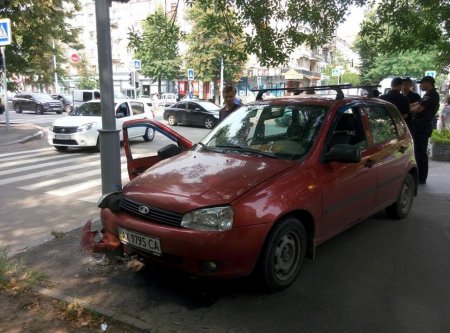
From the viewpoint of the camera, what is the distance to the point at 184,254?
11.0ft

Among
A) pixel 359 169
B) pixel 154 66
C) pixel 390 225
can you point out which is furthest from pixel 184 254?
pixel 154 66

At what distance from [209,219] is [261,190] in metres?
0.48

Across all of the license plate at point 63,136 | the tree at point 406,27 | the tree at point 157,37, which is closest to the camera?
the tree at point 157,37

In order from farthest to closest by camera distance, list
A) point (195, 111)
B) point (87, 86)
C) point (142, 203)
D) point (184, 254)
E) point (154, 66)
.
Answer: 1. point (87, 86)
2. point (154, 66)
3. point (195, 111)
4. point (142, 203)
5. point (184, 254)

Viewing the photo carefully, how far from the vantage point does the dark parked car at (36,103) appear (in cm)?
3319

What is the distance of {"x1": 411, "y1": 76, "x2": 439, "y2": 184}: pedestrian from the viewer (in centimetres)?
788

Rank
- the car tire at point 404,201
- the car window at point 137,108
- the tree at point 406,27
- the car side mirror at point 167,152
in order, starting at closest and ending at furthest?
the car side mirror at point 167,152
the car tire at point 404,201
the tree at point 406,27
the car window at point 137,108

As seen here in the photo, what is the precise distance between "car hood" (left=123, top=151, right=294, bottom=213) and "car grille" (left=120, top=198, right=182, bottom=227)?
4 centimetres

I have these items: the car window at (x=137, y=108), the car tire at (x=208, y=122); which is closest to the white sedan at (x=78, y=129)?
the car window at (x=137, y=108)

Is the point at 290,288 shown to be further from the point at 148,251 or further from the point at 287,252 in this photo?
the point at 148,251

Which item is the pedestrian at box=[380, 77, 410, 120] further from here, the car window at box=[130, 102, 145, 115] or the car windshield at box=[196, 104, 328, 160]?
the car window at box=[130, 102, 145, 115]

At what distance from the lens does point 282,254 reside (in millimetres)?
3748

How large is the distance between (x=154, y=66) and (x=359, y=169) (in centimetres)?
4549

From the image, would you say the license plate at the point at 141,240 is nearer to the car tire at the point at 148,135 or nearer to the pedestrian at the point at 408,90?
the pedestrian at the point at 408,90
